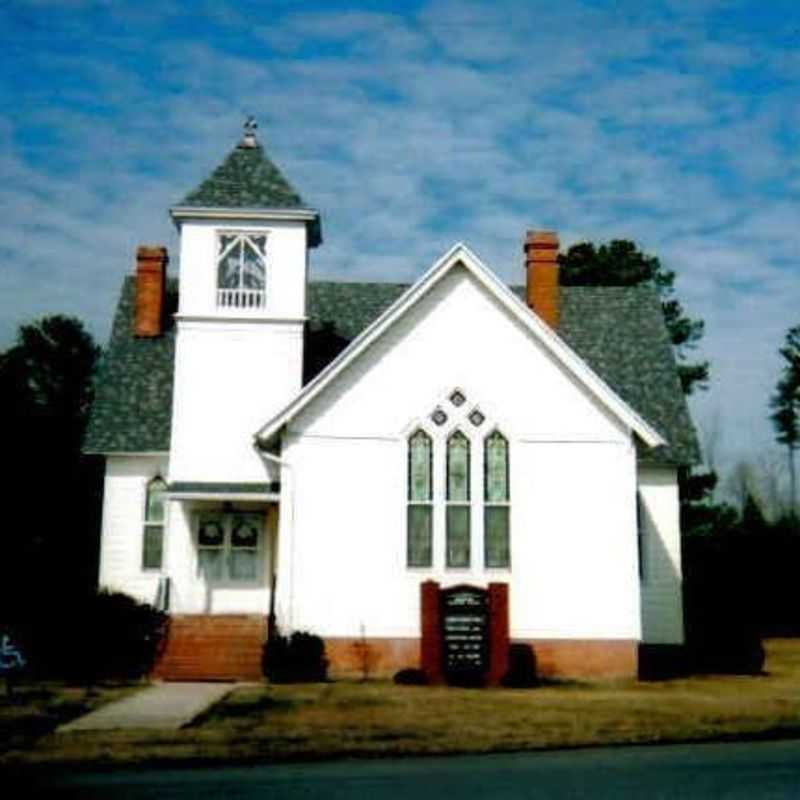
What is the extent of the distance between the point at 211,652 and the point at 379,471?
17.5ft

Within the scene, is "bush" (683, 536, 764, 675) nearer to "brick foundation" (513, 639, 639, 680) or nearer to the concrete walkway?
"brick foundation" (513, 639, 639, 680)

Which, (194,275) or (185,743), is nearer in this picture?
(185,743)

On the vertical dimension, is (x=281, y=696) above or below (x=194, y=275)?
below

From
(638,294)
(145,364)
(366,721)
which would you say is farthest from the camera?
(638,294)

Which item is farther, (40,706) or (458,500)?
(458,500)

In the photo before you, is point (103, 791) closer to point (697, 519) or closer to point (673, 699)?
point (673, 699)

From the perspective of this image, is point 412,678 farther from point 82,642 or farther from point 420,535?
point 82,642

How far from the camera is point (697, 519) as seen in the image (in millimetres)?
52906

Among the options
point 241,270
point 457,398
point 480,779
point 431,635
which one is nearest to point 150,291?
point 241,270

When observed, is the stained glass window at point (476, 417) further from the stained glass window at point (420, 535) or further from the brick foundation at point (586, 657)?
the brick foundation at point (586, 657)

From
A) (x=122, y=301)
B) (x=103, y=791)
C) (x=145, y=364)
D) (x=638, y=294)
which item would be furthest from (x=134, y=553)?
(x=103, y=791)

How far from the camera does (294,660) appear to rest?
79.2 ft

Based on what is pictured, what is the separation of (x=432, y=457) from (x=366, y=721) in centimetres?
971

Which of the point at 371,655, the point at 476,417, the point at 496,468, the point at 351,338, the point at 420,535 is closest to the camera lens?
the point at 371,655
